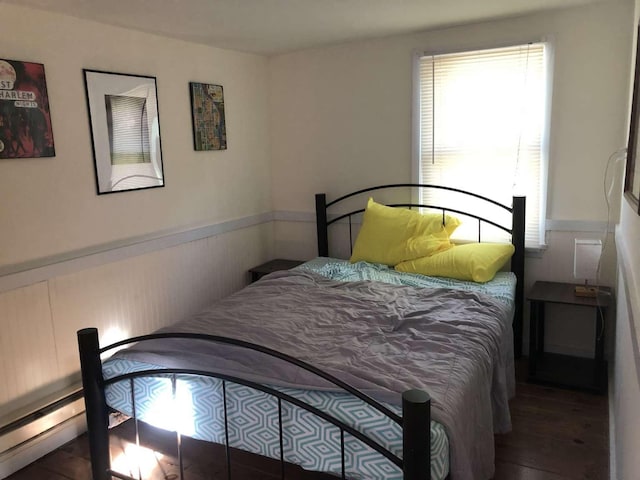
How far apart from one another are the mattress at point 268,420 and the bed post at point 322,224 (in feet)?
7.07

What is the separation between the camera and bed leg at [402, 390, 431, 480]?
1508mm

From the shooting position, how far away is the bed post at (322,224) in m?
4.07

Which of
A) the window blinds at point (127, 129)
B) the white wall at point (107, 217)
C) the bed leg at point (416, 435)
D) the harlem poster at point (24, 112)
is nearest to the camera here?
the bed leg at point (416, 435)

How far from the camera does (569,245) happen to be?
3.34 m

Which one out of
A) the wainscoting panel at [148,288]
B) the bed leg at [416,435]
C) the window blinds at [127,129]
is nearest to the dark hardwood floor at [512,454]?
the wainscoting panel at [148,288]

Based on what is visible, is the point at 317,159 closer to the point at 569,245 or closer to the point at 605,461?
the point at 569,245

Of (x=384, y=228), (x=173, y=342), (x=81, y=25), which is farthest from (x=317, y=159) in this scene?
(x=173, y=342)

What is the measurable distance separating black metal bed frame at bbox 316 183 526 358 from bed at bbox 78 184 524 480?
0.49 m

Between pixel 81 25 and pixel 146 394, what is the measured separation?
78.9 inches

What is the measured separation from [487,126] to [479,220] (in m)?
0.64

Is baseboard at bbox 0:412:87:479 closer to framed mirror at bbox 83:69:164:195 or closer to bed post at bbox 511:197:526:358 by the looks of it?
framed mirror at bbox 83:69:164:195

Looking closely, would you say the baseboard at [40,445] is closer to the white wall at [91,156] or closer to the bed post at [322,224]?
the white wall at [91,156]

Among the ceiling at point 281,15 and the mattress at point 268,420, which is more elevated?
the ceiling at point 281,15

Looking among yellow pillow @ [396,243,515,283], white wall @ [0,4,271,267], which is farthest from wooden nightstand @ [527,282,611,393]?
white wall @ [0,4,271,267]
